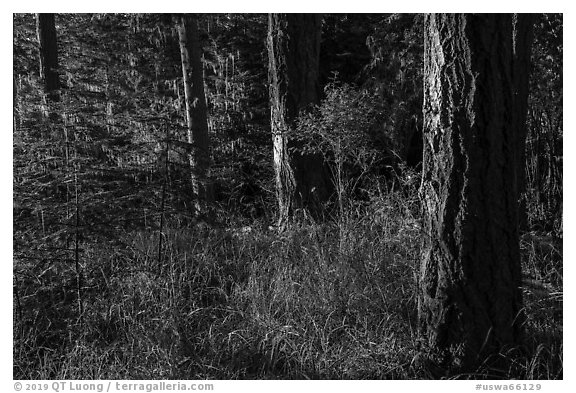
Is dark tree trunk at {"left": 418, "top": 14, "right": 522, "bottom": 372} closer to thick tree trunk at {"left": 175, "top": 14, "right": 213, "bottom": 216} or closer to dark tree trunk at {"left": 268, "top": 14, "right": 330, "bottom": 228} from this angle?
dark tree trunk at {"left": 268, "top": 14, "right": 330, "bottom": 228}

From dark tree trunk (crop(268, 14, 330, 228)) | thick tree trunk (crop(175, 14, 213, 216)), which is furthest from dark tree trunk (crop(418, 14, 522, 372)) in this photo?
thick tree trunk (crop(175, 14, 213, 216))

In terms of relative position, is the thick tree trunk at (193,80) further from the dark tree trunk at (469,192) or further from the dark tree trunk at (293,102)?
the dark tree trunk at (469,192)

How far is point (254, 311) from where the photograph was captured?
15.9 ft

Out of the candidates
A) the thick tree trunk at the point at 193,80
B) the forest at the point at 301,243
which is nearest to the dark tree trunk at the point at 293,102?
the forest at the point at 301,243

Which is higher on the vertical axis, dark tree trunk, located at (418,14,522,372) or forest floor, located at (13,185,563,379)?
dark tree trunk, located at (418,14,522,372)

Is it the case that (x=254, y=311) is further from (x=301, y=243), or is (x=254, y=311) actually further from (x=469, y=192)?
(x=469, y=192)

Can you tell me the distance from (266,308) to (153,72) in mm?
10942

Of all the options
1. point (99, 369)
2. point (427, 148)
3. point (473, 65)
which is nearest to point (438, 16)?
point (473, 65)

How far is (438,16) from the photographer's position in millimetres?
4043

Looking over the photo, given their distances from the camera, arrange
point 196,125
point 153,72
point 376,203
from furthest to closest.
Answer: point 153,72 < point 196,125 < point 376,203

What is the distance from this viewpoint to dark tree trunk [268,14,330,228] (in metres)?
7.74

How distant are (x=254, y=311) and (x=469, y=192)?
1845 mm

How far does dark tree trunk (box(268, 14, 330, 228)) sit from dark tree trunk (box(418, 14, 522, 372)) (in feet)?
11.8

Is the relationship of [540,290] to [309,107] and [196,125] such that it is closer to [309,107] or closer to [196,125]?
[309,107]
